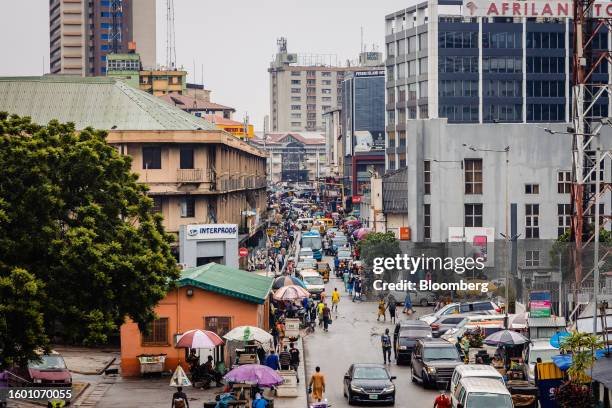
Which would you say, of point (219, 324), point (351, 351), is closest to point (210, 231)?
point (351, 351)

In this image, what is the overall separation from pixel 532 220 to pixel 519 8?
103ft

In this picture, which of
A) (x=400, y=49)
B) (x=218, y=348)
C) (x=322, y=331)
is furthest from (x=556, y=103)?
(x=218, y=348)

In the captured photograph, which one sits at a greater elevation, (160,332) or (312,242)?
(312,242)

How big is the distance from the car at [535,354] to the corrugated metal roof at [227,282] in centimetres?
942

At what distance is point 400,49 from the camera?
148 meters

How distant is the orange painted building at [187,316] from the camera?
41.6 m

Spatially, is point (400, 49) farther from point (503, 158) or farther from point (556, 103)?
point (503, 158)

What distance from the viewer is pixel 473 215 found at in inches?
2901

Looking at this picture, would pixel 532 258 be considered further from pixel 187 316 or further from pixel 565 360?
pixel 565 360

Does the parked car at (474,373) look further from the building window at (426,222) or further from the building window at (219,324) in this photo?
the building window at (426,222)

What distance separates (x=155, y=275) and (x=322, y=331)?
2458 centimetres

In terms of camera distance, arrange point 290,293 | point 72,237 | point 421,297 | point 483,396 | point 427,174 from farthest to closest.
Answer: point 427,174
point 421,297
point 290,293
point 72,237
point 483,396

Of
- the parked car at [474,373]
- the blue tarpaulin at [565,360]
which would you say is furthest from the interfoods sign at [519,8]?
the parked car at [474,373]

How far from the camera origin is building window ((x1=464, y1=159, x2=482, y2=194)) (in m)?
73.6
